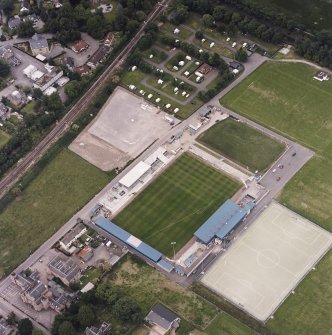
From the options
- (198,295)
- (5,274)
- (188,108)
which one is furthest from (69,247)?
(188,108)

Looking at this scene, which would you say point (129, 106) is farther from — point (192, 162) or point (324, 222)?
point (324, 222)

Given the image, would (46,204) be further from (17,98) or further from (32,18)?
(32,18)

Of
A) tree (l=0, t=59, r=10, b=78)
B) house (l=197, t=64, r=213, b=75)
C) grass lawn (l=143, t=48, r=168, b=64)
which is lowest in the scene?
tree (l=0, t=59, r=10, b=78)

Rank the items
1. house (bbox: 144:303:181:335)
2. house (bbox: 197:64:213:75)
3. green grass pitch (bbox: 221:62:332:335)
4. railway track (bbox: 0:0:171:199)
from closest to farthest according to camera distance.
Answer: house (bbox: 144:303:181:335)
green grass pitch (bbox: 221:62:332:335)
railway track (bbox: 0:0:171:199)
house (bbox: 197:64:213:75)

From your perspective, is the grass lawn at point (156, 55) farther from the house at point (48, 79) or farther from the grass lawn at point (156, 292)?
the grass lawn at point (156, 292)

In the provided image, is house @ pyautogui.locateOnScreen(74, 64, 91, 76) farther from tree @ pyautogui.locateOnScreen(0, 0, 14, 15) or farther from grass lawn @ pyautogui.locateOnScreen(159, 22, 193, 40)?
Result: tree @ pyautogui.locateOnScreen(0, 0, 14, 15)

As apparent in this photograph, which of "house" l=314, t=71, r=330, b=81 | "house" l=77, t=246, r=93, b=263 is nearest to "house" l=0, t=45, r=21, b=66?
"house" l=77, t=246, r=93, b=263
